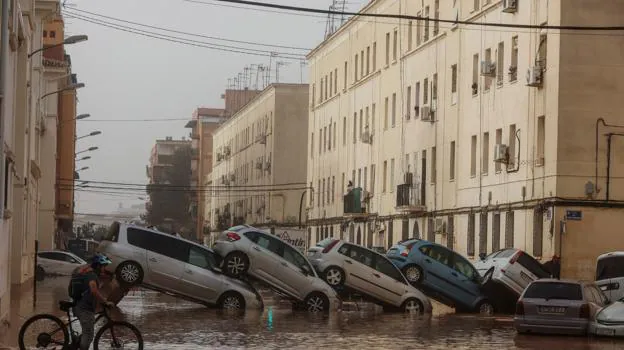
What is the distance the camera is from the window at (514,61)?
158 ft

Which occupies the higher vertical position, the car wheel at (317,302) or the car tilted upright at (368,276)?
the car tilted upright at (368,276)

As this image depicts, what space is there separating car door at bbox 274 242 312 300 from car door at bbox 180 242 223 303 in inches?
68.9

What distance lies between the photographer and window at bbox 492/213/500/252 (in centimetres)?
4988

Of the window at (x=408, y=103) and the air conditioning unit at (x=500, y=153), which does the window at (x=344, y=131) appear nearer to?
the window at (x=408, y=103)

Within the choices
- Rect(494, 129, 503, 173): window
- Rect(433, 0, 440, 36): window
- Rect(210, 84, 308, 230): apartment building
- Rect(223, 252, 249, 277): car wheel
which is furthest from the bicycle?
Rect(210, 84, 308, 230): apartment building

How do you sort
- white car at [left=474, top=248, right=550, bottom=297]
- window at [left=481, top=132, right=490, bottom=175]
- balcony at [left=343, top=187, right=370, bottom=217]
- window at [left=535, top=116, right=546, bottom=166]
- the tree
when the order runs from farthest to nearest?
1. the tree
2. balcony at [left=343, top=187, right=370, bottom=217]
3. window at [left=481, top=132, right=490, bottom=175]
4. window at [left=535, top=116, right=546, bottom=166]
5. white car at [left=474, top=248, right=550, bottom=297]

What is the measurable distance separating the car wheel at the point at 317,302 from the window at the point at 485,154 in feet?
54.3

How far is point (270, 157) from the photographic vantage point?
338 feet

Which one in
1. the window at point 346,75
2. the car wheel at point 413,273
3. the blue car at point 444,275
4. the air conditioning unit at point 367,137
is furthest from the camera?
the window at point 346,75

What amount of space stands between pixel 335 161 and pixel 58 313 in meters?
50.8

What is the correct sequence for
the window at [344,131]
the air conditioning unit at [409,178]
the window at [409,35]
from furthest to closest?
1. the window at [344,131]
2. the window at [409,35]
3. the air conditioning unit at [409,178]

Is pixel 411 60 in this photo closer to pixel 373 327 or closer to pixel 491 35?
pixel 491 35

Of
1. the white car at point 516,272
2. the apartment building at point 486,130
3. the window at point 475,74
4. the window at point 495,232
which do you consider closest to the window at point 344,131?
the apartment building at point 486,130

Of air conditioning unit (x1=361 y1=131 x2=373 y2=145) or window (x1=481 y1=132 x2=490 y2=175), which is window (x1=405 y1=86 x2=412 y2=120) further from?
window (x1=481 y1=132 x2=490 y2=175)
